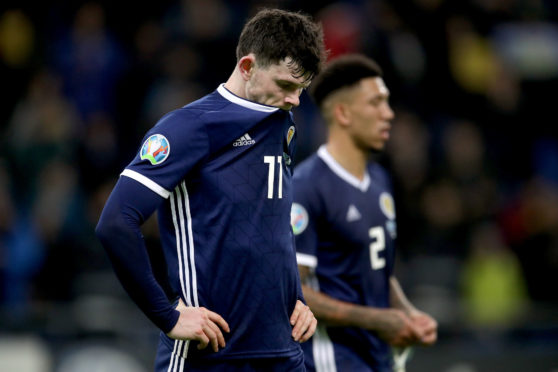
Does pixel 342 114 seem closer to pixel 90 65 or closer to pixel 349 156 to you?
pixel 349 156

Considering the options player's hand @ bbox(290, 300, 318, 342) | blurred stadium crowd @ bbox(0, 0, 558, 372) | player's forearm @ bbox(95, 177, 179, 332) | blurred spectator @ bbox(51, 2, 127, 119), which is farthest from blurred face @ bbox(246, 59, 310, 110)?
blurred spectator @ bbox(51, 2, 127, 119)

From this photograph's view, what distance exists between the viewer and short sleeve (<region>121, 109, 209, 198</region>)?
3.64 m

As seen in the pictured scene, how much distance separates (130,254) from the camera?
3586 mm

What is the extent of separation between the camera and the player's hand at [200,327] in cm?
367

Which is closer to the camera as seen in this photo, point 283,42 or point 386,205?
point 283,42

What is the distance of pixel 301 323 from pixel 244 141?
88 cm

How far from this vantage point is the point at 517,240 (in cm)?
1127

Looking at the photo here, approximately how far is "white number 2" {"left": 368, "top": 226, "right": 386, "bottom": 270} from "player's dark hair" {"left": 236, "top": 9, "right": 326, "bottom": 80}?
1837 mm

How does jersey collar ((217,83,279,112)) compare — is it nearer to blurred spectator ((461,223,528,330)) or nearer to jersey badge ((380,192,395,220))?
jersey badge ((380,192,395,220))

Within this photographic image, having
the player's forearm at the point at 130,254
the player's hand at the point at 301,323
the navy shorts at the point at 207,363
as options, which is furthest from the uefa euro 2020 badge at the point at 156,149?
the player's hand at the point at 301,323

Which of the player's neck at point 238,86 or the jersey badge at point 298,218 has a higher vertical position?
the player's neck at point 238,86

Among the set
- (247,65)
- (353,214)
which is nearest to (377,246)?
(353,214)

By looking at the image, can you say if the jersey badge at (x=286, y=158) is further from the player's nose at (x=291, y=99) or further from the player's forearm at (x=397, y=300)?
the player's forearm at (x=397, y=300)

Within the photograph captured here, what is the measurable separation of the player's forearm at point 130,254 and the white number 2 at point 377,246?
82.1 inches
